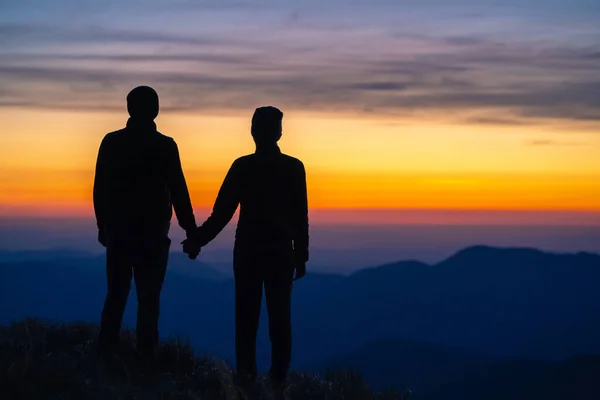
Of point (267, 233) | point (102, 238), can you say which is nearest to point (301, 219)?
point (267, 233)

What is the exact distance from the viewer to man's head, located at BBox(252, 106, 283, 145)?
877cm

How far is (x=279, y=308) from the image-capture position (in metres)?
8.94

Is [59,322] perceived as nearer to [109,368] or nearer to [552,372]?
[109,368]

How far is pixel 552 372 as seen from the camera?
122m

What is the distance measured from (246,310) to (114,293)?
55.5 inches

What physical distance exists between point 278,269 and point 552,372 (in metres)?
121

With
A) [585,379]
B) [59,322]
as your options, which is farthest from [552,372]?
[59,322]

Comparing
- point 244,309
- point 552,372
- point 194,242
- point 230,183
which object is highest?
point 230,183

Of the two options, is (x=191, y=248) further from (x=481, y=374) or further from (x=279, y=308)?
(x=481, y=374)

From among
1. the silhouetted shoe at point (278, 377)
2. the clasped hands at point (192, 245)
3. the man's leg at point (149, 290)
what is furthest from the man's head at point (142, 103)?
the silhouetted shoe at point (278, 377)

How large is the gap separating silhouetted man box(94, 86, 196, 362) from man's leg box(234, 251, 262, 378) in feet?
2.71

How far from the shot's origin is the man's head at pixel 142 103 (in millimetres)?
8680

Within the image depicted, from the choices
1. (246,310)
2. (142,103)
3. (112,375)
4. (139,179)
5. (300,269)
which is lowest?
(112,375)

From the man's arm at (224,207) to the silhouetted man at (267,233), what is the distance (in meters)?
0.01
